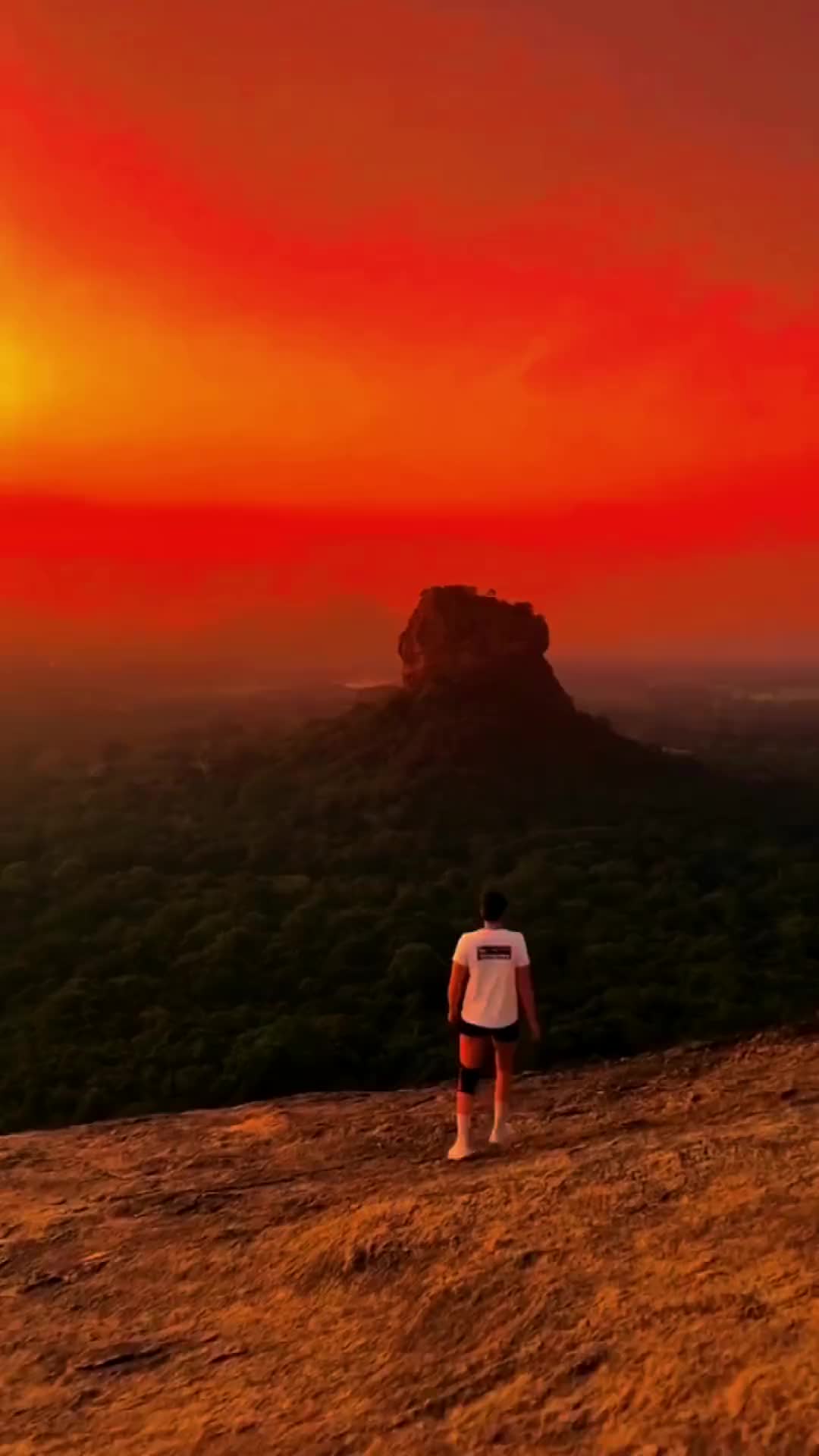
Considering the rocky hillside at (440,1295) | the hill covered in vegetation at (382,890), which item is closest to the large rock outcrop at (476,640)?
the hill covered in vegetation at (382,890)

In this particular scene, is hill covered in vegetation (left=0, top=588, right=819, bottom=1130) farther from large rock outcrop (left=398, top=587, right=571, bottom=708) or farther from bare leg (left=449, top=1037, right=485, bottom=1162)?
bare leg (left=449, top=1037, right=485, bottom=1162)

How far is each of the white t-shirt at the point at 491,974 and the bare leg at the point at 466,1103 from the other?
0.33 metres

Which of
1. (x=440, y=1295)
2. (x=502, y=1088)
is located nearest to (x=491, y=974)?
(x=502, y=1088)

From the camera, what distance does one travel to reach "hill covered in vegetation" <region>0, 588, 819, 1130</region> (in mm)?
38406

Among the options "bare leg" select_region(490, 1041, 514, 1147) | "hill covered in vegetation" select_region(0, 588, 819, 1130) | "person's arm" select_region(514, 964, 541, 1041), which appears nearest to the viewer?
"person's arm" select_region(514, 964, 541, 1041)

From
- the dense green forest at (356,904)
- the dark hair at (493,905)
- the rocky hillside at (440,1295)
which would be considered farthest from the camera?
the dense green forest at (356,904)

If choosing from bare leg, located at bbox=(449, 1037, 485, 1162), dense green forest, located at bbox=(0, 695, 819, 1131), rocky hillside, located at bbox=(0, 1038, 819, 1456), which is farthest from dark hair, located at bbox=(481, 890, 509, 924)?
dense green forest, located at bbox=(0, 695, 819, 1131)

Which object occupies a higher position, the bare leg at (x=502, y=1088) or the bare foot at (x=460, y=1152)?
the bare leg at (x=502, y=1088)

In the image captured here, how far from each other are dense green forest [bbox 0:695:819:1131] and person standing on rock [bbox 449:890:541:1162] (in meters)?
25.3

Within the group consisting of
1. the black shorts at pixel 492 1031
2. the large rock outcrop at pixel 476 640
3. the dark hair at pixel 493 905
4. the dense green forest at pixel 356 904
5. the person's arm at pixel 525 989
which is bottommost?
the dense green forest at pixel 356 904

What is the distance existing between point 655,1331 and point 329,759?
3505 inches

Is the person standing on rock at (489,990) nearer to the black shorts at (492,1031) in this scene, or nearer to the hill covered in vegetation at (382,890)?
the black shorts at (492,1031)

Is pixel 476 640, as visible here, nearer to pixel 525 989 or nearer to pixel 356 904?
pixel 356 904

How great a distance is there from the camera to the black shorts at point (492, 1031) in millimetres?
10148
